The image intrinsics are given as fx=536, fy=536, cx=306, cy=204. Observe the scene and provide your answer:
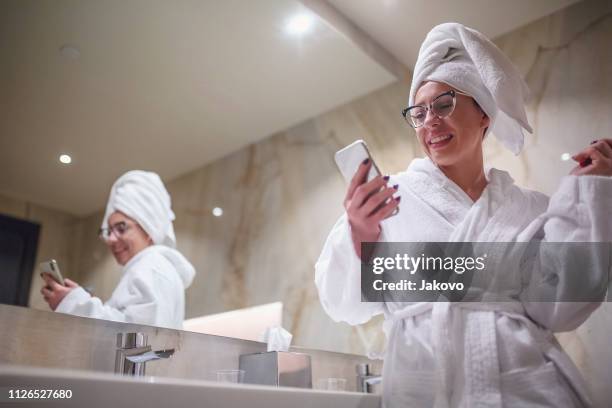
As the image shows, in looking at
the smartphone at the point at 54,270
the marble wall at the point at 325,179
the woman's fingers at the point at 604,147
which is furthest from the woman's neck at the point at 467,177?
the smartphone at the point at 54,270

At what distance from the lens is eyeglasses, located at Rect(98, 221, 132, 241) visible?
3.75 feet

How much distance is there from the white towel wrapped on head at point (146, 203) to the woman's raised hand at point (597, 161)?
0.89 meters

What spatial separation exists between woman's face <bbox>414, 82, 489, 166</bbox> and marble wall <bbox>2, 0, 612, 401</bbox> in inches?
21.4

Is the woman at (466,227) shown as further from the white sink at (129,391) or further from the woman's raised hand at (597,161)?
the white sink at (129,391)

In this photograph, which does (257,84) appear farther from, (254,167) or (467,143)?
(467,143)

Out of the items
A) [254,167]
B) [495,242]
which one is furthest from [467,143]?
[254,167]

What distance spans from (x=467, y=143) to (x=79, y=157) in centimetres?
84

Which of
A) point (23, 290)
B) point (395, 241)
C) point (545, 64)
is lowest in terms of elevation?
point (23, 290)

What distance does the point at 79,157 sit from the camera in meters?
1.17

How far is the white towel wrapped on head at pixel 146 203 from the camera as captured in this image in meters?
1.20

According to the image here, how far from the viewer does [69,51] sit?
3.88 ft

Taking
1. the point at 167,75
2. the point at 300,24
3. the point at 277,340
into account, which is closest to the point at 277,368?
the point at 277,340

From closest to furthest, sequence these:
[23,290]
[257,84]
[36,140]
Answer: [23,290] → [36,140] → [257,84]

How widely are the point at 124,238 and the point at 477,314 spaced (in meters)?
0.75
